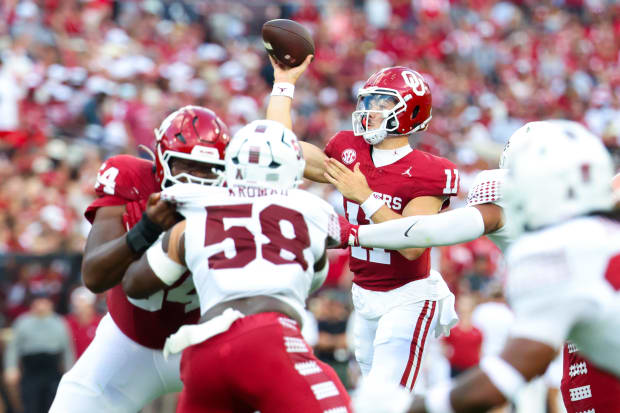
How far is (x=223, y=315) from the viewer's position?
3.58 m

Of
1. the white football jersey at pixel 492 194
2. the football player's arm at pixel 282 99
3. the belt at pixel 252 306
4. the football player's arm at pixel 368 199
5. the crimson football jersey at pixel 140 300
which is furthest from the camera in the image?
the football player's arm at pixel 282 99

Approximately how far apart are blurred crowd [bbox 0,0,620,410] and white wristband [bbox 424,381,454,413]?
274 inches

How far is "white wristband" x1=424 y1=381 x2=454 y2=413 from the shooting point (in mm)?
2846

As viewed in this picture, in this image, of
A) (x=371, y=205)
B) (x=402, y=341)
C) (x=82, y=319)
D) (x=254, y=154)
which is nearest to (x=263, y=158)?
(x=254, y=154)

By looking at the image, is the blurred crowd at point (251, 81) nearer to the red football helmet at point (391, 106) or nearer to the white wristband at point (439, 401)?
the red football helmet at point (391, 106)

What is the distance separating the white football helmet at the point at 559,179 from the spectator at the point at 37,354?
7274 mm

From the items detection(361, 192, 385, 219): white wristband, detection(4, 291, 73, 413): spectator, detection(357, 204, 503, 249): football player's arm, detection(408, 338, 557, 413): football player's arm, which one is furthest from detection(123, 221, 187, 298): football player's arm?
detection(4, 291, 73, 413): spectator

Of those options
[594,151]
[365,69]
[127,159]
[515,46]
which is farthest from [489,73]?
[594,151]

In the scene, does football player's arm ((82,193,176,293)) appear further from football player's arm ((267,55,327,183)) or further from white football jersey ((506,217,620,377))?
white football jersey ((506,217,620,377))

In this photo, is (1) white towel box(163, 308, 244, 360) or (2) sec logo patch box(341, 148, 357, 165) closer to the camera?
(1) white towel box(163, 308, 244, 360)

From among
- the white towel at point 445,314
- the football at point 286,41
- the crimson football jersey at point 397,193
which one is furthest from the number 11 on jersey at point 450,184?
the football at point 286,41

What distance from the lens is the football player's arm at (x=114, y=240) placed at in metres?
3.94

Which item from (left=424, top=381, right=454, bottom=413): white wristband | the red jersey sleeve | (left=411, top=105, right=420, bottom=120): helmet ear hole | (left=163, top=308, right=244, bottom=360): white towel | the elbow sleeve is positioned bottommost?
(left=424, top=381, right=454, bottom=413): white wristband

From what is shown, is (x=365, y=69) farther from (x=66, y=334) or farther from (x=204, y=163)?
(x=204, y=163)
